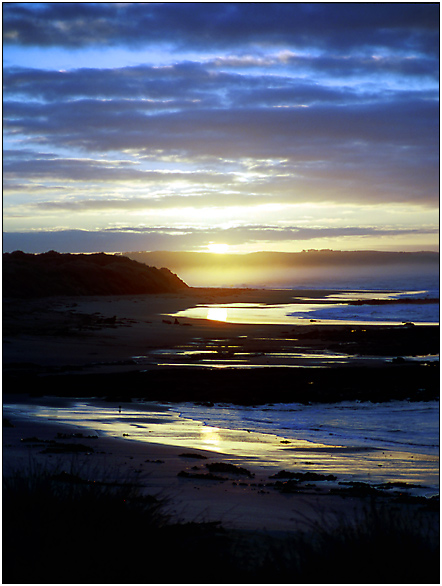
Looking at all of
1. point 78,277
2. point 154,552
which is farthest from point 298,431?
point 78,277

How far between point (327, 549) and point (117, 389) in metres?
11.0

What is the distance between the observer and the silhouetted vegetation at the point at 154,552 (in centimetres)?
Result: 376

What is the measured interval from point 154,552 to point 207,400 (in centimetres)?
946

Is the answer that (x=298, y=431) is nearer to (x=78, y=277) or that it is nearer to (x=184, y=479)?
(x=184, y=479)

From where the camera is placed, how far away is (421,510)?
5.69 m

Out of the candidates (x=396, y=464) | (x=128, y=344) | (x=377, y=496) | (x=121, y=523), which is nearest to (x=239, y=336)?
(x=128, y=344)

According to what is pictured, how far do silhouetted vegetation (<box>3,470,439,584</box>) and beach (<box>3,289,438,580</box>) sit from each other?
0.36 metres

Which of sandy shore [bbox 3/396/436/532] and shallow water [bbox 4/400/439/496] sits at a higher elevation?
sandy shore [bbox 3/396/436/532]

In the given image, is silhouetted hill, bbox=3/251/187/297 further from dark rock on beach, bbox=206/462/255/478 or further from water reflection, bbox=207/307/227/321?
dark rock on beach, bbox=206/462/255/478

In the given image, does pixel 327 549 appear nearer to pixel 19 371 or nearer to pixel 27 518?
pixel 27 518

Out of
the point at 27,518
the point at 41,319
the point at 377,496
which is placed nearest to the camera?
the point at 27,518

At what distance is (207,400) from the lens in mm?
13445

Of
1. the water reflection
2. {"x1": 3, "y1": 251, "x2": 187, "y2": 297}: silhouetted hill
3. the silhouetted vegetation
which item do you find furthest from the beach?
{"x1": 3, "y1": 251, "x2": 187, "y2": 297}: silhouetted hill

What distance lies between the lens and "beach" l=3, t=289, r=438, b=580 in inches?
233
